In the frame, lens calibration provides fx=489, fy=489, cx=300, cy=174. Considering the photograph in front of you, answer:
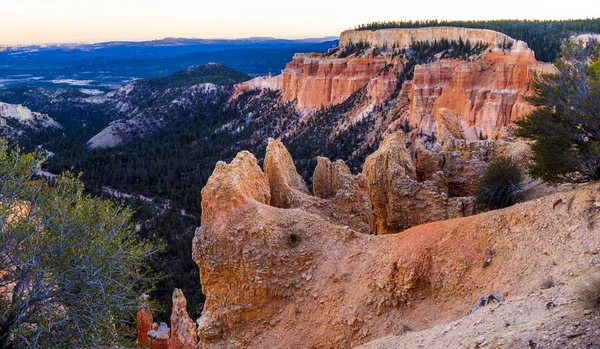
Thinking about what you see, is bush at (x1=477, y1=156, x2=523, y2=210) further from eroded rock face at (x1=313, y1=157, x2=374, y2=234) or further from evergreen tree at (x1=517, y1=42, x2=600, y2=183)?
eroded rock face at (x1=313, y1=157, x2=374, y2=234)

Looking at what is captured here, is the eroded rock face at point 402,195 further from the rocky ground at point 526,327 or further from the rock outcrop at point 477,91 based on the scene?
the rock outcrop at point 477,91

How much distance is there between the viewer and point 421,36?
243ft

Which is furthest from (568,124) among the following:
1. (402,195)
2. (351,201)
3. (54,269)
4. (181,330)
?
(54,269)

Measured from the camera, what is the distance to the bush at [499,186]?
14.7m

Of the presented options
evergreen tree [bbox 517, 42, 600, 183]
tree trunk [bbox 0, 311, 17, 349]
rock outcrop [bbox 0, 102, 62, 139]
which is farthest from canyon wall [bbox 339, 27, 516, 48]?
tree trunk [bbox 0, 311, 17, 349]

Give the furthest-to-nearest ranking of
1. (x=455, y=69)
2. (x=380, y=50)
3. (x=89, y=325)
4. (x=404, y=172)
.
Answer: (x=380, y=50) → (x=455, y=69) → (x=404, y=172) → (x=89, y=325)

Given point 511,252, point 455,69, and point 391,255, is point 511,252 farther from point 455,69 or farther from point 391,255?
point 455,69

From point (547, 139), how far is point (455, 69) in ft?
119

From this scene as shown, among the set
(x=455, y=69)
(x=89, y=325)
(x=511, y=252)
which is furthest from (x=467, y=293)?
(x=455, y=69)

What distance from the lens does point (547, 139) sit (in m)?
12.2

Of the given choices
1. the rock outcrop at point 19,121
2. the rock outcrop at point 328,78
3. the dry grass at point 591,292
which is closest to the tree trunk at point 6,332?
the dry grass at point 591,292

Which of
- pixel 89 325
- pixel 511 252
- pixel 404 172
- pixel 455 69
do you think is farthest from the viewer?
pixel 455 69

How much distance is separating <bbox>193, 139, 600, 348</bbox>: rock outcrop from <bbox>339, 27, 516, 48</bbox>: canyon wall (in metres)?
56.7

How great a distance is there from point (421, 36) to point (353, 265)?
6864 centimetres
